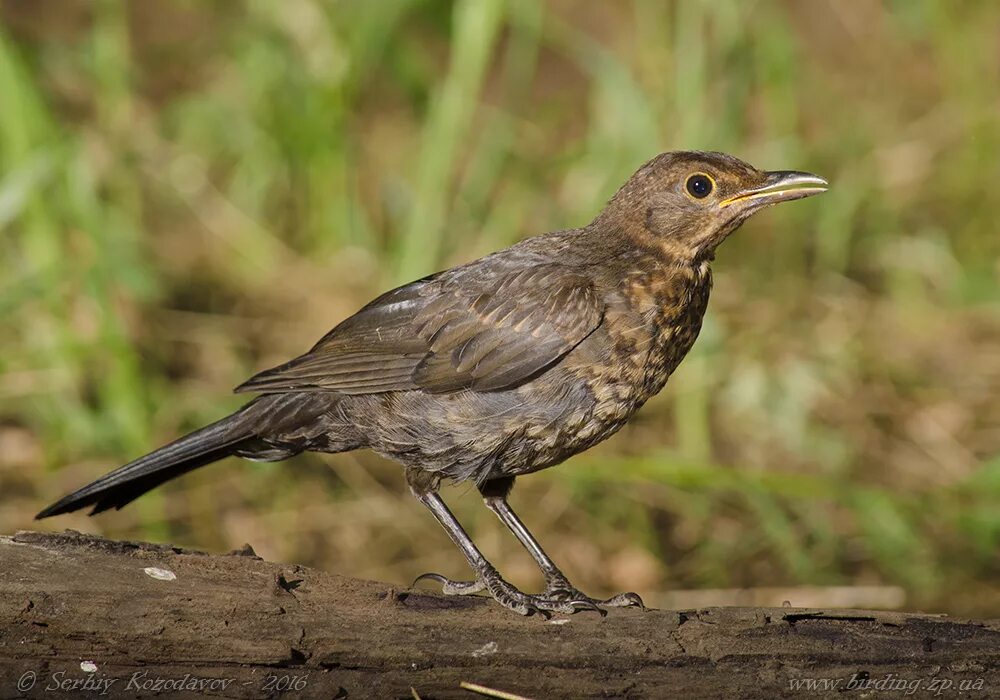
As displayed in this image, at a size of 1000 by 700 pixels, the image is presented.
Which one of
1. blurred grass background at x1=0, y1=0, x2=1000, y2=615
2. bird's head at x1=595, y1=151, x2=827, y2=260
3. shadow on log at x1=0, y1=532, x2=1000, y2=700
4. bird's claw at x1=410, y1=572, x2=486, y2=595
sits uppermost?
blurred grass background at x1=0, y1=0, x2=1000, y2=615

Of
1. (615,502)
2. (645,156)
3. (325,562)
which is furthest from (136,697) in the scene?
(645,156)

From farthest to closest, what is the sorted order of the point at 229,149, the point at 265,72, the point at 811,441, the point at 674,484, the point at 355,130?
1. the point at 355,130
2. the point at 229,149
3. the point at 265,72
4. the point at 811,441
5. the point at 674,484

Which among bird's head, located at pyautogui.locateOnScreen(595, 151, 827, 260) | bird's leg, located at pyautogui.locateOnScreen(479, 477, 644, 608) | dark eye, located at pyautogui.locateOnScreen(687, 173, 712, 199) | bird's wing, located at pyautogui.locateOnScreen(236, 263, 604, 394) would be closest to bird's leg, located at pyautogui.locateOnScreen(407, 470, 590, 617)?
bird's leg, located at pyautogui.locateOnScreen(479, 477, 644, 608)

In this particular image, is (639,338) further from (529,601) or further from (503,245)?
(503,245)

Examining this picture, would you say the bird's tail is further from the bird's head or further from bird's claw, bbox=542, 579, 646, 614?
the bird's head

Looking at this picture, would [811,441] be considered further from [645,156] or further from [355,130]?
[355,130]

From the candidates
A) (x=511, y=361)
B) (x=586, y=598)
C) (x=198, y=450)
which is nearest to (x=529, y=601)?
(x=586, y=598)

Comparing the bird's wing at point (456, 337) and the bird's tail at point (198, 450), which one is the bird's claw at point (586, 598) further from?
the bird's tail at point (198, 450)
